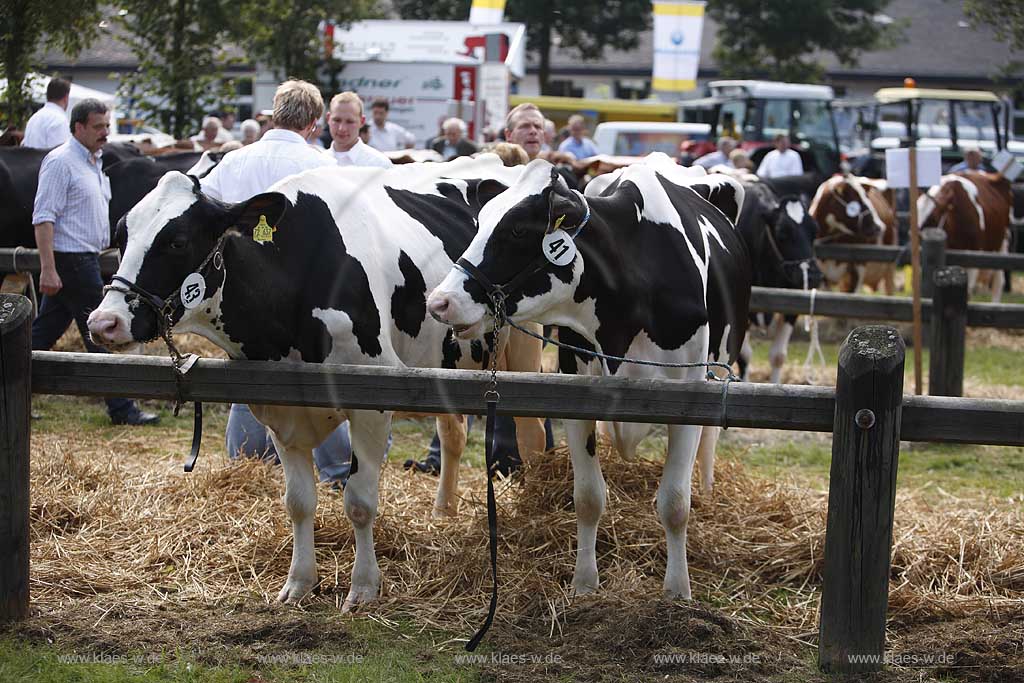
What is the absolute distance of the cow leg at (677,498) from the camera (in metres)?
5.33

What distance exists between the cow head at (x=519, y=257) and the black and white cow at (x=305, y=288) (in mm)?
684

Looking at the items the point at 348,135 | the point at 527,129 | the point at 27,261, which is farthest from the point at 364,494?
the point at 27,261

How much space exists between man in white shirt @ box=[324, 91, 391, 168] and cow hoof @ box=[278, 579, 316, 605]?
2.61 metres

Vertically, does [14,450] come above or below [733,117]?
below

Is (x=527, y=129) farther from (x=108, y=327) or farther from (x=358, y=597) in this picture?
(x=108, y=327)

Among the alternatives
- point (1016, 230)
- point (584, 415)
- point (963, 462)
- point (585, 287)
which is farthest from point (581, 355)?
point (1016, 230)

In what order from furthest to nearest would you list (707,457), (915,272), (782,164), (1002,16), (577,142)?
(577,142), (782,164), (1002,16), (915,272), (707,457)

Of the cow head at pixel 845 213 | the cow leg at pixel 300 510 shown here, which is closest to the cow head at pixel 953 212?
the cow head at pixel 845 213

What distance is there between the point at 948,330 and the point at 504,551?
464 centimetres

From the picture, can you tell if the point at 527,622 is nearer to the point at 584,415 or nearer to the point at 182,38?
the point at 584,415

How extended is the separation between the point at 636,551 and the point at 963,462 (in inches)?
Answer: 145

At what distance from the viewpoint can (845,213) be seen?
44.5 feet

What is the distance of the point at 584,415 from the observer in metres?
4.47

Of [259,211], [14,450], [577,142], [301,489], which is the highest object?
[577,142]
